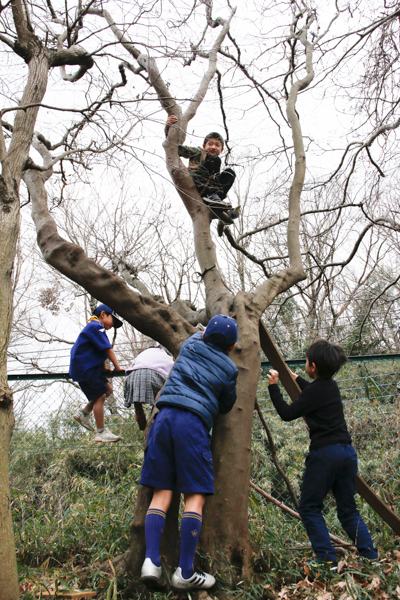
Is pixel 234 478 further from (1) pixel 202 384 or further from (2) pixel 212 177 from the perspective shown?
(2) pixel 212 177

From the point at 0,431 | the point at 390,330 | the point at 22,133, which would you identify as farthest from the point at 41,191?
the point at 390,330

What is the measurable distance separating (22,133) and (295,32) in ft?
11.6

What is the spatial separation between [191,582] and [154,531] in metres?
0.26

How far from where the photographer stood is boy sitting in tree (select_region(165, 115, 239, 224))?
3965 millimetres

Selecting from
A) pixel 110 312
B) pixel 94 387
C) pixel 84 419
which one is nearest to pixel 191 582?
pixel 94 387

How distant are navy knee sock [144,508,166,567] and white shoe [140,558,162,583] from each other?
2cm

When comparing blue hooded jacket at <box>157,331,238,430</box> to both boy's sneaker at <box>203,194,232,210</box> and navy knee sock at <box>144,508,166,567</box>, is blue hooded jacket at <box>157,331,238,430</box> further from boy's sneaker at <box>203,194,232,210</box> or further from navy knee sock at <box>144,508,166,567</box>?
boy's sneaker at <box>203,194,232,210</box>

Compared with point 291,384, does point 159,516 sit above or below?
below

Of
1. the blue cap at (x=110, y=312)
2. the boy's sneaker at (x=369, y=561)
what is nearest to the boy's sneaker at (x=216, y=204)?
the blue cap at (x=110, y=312)

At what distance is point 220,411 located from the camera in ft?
7.52

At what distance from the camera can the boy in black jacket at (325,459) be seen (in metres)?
2.19

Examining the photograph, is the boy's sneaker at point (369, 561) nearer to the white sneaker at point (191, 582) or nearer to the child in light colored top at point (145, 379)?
the white sneaker at point (191, 582)

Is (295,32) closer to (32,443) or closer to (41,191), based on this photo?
(41,191)

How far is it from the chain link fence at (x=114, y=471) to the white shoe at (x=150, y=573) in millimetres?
612
